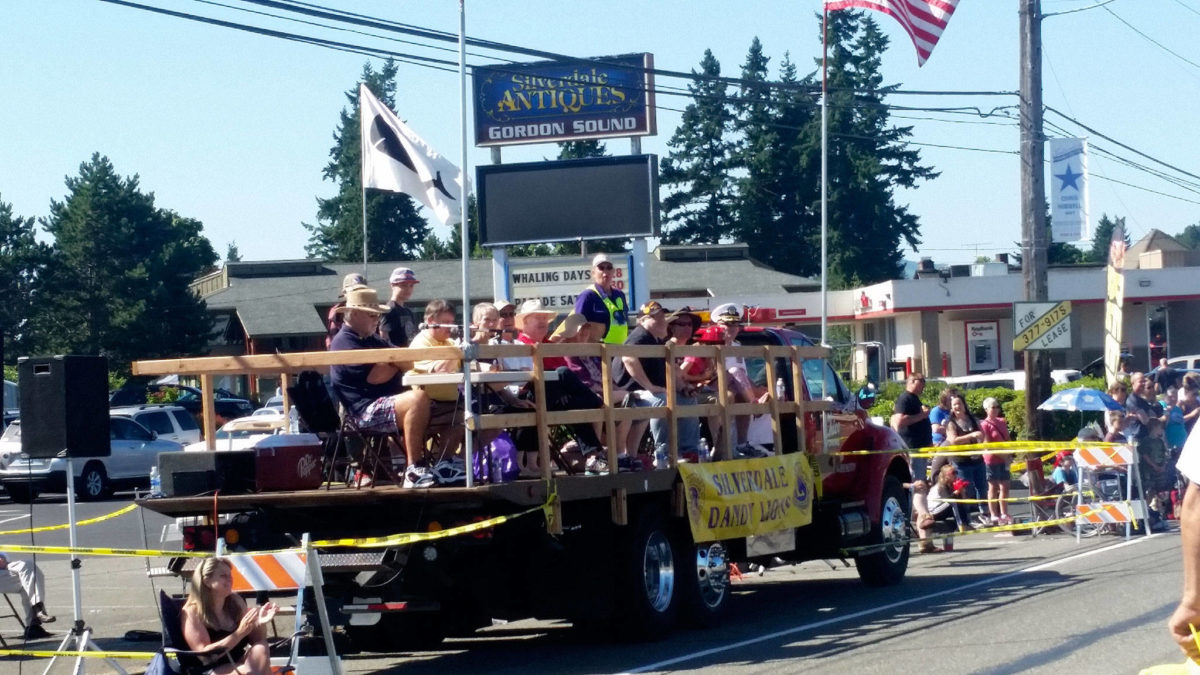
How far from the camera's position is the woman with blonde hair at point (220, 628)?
24.7 ft

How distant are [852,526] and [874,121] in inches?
2802

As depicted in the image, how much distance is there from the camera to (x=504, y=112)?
89.8 feet

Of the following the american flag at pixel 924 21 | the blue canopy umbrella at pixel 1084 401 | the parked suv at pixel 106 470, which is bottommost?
the parked suv at pixel 106 470

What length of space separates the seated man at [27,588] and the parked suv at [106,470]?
1741 cm

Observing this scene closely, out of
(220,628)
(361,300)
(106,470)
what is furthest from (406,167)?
(106,470)

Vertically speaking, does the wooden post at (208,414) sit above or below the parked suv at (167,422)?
above

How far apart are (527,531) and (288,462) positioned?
162 cm

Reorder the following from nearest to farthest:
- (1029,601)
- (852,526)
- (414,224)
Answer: (1029,601) < (852,526) < (414,224)

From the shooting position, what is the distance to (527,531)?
32.9ft

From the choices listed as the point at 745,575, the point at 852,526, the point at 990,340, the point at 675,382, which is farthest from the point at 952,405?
the point at 990,340

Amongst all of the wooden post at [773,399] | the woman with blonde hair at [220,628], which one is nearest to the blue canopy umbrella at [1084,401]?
the wooden post at [773,399]

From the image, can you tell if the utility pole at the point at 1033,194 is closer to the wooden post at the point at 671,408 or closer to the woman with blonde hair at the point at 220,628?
the wooden post at the point at 671,408

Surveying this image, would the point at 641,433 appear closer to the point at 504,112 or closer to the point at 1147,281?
the point at 504,112

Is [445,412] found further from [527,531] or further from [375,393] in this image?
[527,531]
